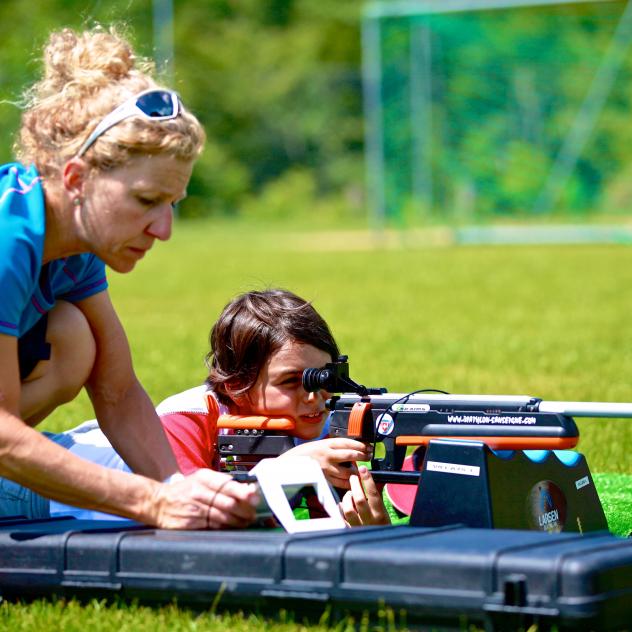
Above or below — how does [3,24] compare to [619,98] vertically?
above

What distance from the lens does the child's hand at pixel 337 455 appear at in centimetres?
390

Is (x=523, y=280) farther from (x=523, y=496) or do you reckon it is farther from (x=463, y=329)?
(x=523, y=496)

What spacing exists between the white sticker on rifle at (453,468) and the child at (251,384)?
0.85m

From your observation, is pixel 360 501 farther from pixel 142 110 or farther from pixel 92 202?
pixel 142 110

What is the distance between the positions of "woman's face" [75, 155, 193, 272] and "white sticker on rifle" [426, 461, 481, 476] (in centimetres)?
94

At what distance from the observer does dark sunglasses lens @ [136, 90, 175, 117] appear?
3254mm

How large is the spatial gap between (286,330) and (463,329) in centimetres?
760

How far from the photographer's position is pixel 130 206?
328 cm

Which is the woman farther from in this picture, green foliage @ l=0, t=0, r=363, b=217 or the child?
green foliage @ l=0, t=0, r=363, b=217

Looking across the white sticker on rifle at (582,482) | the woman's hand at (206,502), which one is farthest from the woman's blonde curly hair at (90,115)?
the white sticker on rifle at (582,482)

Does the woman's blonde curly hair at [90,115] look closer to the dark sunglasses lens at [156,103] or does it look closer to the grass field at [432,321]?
the dark sunglasses lens at [156,103]

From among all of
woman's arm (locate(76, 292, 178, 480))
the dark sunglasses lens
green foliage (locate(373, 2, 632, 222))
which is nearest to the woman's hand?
woman's arm (locate(76, 292, 178, 480))

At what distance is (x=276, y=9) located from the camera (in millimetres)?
51688

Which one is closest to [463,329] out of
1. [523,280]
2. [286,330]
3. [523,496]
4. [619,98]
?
[523,280]
